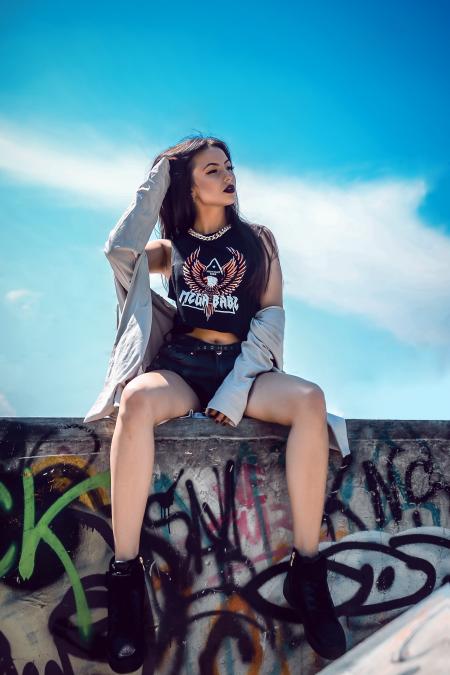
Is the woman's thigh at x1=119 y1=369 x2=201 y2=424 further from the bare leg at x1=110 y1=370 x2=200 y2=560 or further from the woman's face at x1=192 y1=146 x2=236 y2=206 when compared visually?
the woman's face at x1=192 y1=146 x2=236 y2=206

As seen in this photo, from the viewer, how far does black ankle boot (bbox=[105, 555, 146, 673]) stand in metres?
2.17

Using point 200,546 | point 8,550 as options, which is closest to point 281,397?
point 200,546

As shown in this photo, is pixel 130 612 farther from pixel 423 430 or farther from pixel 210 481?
pixel 423 430

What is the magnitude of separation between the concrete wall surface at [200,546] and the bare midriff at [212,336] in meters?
0.46

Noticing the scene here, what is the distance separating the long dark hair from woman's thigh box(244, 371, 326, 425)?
89 centimetres

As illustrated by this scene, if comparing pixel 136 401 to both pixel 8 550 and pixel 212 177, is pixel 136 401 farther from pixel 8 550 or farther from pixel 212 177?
pixel 212 177

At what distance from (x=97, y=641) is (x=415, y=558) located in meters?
1.58

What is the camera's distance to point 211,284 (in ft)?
10.3

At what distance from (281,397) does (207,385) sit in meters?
0.43

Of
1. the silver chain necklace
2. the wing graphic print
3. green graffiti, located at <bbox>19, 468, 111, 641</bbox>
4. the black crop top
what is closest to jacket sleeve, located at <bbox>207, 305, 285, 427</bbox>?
the black crop top

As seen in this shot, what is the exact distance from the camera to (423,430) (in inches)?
120

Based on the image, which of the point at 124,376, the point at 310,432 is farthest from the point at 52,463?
the point at 310,432

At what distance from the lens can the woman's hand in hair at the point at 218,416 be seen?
2706mm

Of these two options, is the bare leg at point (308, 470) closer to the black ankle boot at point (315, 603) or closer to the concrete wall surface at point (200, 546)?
the black ankle boot at point (315, 603)
